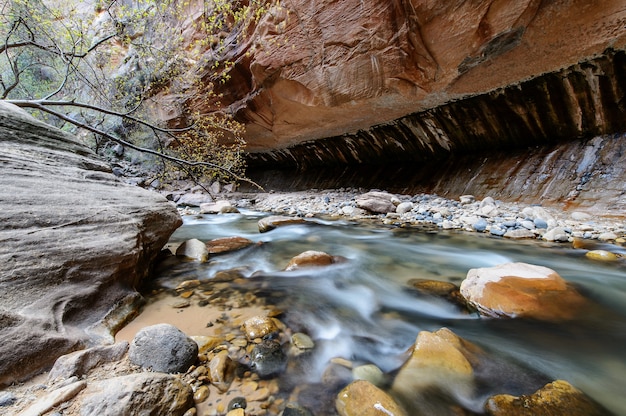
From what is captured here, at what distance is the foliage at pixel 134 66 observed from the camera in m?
4.31

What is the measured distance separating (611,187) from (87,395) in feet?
24.4

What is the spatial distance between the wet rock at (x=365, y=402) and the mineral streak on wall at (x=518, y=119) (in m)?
6.97

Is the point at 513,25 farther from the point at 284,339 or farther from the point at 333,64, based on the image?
the point at 284,339

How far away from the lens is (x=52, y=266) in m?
1.69

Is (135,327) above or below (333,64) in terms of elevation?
below

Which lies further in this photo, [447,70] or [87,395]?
[447,70]

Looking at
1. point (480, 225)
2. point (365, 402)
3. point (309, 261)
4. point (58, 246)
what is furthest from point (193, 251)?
point (480, 225)

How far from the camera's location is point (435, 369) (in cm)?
149

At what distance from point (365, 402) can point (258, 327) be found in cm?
93

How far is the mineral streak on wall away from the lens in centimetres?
495

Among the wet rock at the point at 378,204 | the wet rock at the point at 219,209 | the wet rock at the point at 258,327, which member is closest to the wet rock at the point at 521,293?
the wet rock at the point at 258,327

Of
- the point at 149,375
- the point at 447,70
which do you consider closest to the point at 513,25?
the point at 447,70

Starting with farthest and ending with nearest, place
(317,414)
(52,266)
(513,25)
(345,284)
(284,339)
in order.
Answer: (513,25) < (345,284) < (284,339) < (52,266) < (317,414)

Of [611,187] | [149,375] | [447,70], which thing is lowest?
[149,375]
